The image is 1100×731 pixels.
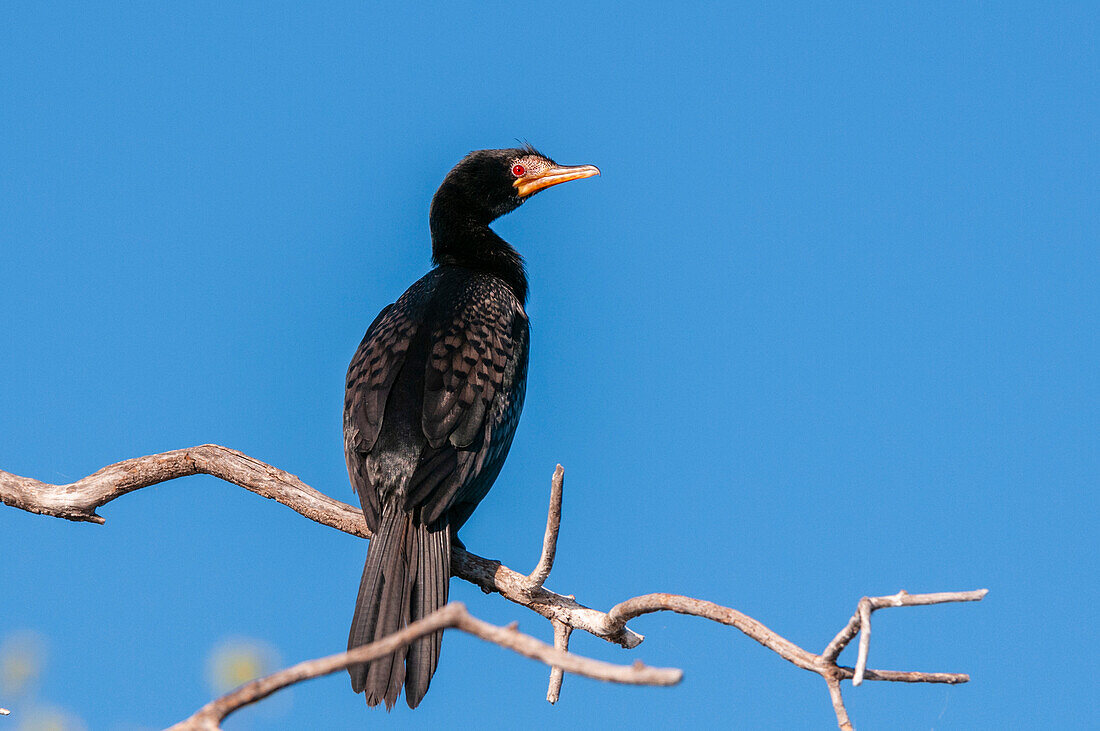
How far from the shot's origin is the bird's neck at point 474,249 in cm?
578

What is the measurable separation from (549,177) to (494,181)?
14.6 inches

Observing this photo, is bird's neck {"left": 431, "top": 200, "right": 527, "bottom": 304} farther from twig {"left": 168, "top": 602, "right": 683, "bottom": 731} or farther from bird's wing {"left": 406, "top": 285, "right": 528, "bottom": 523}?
twig {"left": 168, "top": 602, "right": 683, "bottom": 731}

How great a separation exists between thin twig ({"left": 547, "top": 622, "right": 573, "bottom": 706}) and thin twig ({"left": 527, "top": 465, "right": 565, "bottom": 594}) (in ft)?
0.57

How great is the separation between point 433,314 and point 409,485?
103 cm

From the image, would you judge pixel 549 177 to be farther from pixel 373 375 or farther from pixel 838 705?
pixel 838 705

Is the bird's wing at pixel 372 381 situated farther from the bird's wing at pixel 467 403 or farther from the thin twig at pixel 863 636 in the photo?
the thin twig at pixel 863 636

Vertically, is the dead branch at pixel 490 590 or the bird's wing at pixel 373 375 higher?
the bird's wing at pixel 373 375

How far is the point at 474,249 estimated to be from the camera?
5859mm

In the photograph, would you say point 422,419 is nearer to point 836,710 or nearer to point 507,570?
point 507,570

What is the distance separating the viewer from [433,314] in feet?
16.2

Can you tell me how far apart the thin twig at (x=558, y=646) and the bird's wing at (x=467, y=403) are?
0.66 metres

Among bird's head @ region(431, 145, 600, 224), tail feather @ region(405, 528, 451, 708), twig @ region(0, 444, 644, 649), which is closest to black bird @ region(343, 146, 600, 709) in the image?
tail feather @ region(405, 528, 451, 708)

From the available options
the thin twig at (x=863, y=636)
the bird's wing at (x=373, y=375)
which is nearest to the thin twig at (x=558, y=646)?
the bird's wing at (x=373, y=375)

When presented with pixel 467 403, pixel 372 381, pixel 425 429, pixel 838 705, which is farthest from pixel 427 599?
pixel 838 705
